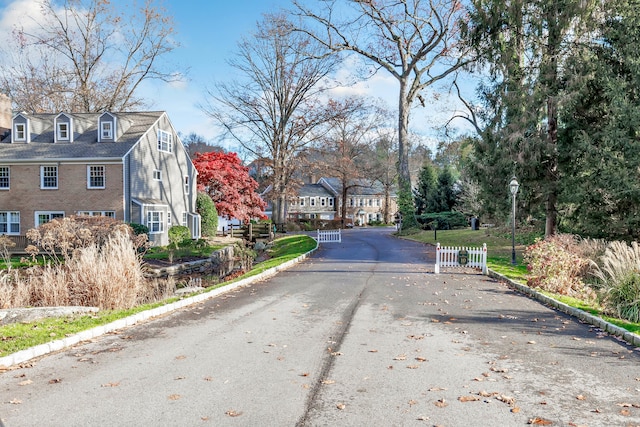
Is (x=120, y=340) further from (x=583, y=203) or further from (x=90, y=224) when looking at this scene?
(x=583, y=203)

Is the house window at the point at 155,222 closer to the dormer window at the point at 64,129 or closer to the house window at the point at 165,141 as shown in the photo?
the house window at the point at 165,141

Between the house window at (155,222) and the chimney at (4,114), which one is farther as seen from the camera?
the chimney at (4,114)

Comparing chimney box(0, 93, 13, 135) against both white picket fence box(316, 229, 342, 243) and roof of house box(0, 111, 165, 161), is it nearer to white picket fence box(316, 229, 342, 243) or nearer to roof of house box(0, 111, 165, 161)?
roof of house box(0, 111, 165, 161)

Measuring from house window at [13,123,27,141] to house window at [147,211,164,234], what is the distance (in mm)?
9451

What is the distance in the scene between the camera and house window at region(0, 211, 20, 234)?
29312 mm

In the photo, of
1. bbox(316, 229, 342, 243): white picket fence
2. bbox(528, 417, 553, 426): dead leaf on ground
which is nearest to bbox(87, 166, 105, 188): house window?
bbox(316, 229, 342, 243): white picket fence

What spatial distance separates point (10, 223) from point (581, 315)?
3095cm

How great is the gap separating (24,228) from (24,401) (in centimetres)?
2777

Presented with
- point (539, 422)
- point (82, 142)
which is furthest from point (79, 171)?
point (539, 422)

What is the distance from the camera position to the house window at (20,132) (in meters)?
30.8

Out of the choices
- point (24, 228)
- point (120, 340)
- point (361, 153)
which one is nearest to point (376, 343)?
point (120, 340)

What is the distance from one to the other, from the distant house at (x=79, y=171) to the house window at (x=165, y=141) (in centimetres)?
76

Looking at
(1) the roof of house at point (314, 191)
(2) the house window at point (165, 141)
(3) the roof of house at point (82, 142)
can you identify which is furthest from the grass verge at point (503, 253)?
(1) the roof of house at point (314, 191)

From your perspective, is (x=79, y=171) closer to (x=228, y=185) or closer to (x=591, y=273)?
(x=228, y=185)
